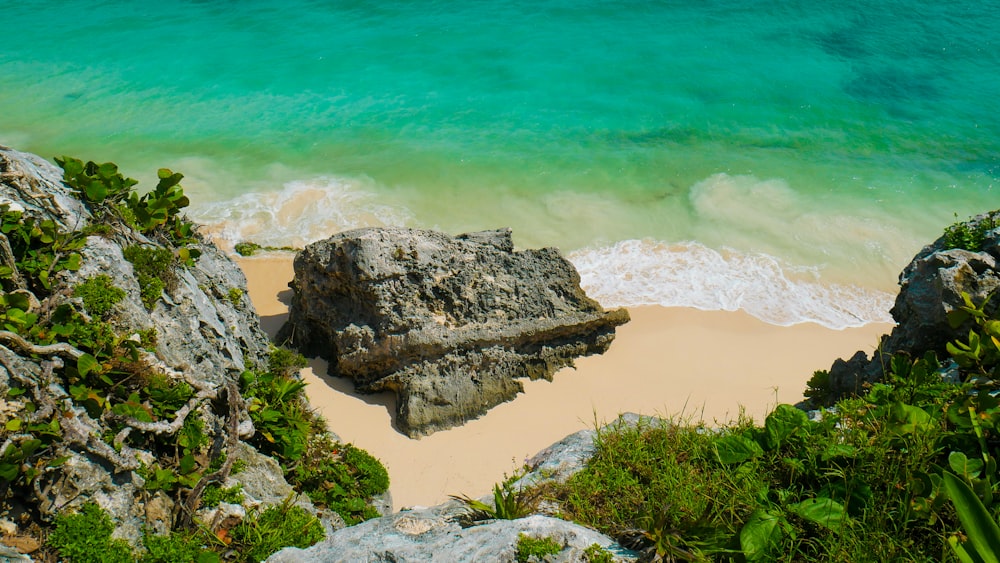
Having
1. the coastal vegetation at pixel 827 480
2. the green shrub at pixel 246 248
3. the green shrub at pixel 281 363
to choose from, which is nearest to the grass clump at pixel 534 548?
the coastal vegetation at pixel 827 480

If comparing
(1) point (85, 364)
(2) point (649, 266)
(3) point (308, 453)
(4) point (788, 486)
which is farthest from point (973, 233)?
(1) point (85, 364)

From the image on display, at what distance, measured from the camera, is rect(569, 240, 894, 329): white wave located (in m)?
11.5

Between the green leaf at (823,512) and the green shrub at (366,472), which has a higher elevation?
the green leaf at (823,512)

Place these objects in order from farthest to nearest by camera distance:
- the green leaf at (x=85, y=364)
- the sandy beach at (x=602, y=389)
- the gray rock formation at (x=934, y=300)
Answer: the sandy beach at (x=602, y=389)
the gray rock formation at (x=934, y=300)
the green leaf at (x=85, y=364)

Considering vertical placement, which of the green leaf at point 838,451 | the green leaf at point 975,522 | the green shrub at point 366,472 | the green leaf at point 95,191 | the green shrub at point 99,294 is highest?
the green leaf at point 95,191

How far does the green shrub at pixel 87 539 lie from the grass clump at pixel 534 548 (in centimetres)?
276

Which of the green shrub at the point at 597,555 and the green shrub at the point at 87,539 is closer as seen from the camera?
the green shrub at the point at 597,555

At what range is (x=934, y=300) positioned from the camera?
6453 millimetres

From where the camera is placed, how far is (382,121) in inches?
713

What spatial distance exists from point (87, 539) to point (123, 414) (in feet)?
3.24

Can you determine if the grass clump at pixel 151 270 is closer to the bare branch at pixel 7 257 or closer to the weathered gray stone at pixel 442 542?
the bare branch at pixel 7 257

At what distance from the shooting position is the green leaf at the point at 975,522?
11.9 feet

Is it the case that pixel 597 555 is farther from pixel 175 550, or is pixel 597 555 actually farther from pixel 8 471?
pixel 8 471

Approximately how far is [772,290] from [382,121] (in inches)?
406
